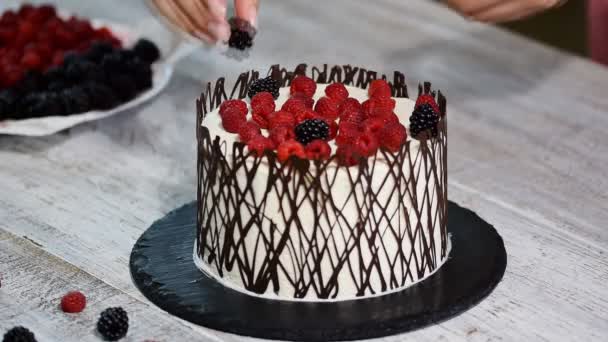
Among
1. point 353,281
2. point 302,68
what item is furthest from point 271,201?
point 302,68

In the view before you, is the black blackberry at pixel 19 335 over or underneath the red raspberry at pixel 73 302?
over

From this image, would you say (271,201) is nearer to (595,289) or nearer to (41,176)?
(595,289)

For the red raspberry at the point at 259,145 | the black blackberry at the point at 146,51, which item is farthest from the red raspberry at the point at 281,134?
the black blackberry at the point at 146,51

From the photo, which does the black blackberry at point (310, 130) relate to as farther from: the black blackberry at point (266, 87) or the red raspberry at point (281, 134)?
the black blackberry at point (266, 87)

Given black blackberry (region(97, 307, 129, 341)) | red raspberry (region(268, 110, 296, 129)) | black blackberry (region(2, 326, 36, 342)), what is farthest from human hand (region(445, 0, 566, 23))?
black blackberry (region(2, 326, 36, 342))

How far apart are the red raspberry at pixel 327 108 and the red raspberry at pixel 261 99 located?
71 millimetres

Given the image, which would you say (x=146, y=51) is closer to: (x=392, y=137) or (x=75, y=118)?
(x=75, y=118)

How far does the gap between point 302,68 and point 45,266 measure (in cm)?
52

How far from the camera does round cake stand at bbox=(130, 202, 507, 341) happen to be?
1.38 metres

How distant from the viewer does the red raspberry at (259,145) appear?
1.43 m

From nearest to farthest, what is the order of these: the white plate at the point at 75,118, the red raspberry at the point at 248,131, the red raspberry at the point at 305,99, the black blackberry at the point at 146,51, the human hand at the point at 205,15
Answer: the red raspberry at the point at 248,131
the red raspberry at the point at 305,99
the human hand at the point at 205,15
the white plate at the point at 75,118
the black blackberry at the point at 146,51

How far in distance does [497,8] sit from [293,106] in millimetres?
453

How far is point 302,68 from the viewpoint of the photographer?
68.7 inches

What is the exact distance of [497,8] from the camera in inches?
69.5
